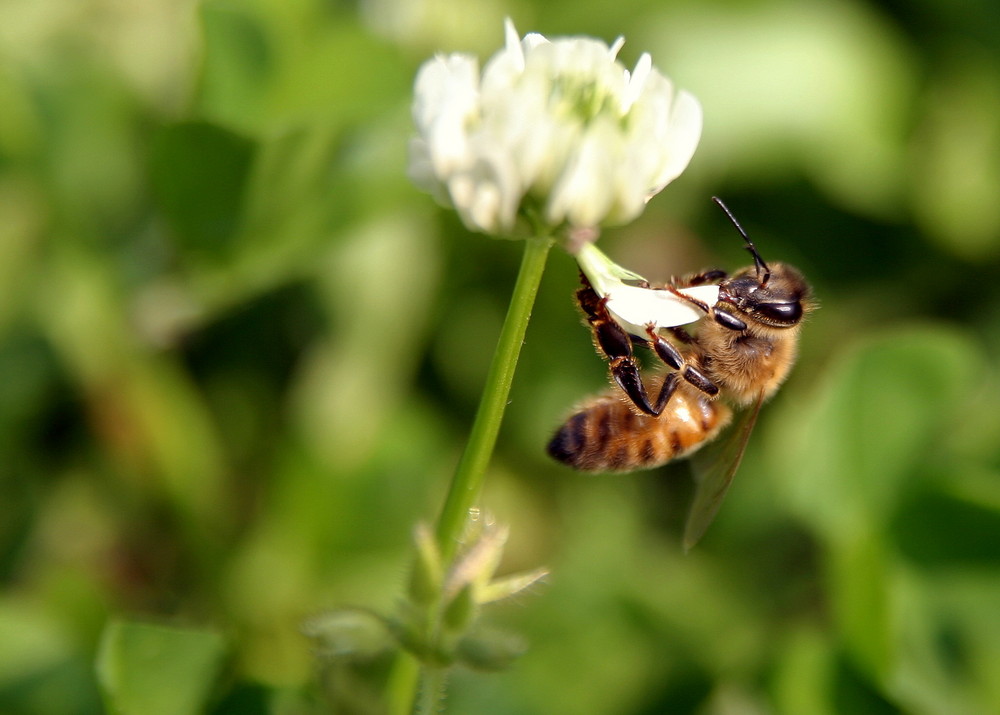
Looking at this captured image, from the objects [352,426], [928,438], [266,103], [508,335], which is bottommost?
[352,426]

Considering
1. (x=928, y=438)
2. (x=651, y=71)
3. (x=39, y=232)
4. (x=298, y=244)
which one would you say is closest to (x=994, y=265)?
(x=928, y=438)

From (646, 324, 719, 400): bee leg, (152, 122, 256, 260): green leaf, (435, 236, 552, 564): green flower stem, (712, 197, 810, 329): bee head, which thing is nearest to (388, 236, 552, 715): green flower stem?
(435, 236, 552, 564): green flower stem

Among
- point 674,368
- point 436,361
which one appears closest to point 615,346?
point 674,368

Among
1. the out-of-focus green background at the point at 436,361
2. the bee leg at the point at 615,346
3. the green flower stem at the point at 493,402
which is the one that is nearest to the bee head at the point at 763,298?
the bee leg at the point at 615,346

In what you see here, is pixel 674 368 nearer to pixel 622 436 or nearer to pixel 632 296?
pixel 622 436

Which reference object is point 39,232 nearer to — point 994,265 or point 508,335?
point 508,335

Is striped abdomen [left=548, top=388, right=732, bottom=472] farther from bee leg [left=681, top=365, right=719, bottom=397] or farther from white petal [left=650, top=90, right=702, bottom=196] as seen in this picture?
white petal [left=650, top=90, right=702, bottom=196]
